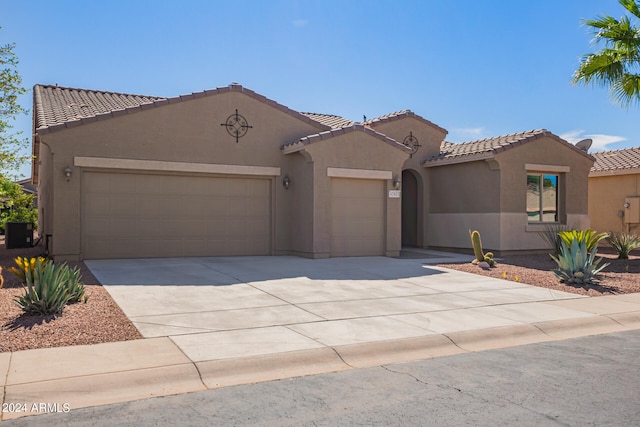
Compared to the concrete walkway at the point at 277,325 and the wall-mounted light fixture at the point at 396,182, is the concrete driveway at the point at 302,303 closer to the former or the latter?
the concrete walkway at the point at 277,325

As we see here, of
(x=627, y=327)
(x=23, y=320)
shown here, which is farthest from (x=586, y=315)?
(x=23, y=320)

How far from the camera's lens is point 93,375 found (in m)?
5.05

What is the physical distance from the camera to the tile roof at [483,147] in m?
17.2

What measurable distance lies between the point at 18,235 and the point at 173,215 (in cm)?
702

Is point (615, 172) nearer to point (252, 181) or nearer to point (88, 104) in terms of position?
point (252, 181)

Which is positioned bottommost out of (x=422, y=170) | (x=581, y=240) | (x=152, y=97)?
(x=581, y=240)

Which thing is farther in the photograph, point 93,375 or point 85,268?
point 85,268

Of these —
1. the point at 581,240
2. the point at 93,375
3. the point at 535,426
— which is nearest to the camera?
the point at 535,426

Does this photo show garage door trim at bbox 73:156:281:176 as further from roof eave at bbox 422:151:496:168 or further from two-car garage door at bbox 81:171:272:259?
roof eave at bbox 422:151:496:168

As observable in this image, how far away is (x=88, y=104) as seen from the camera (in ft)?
56.4

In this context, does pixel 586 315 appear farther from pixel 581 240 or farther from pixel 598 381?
pixel 581 240

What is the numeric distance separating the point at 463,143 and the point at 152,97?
11395 mm

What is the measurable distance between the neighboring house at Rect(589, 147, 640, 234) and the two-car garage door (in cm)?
1447

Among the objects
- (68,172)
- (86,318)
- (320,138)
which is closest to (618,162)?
(320,138)
